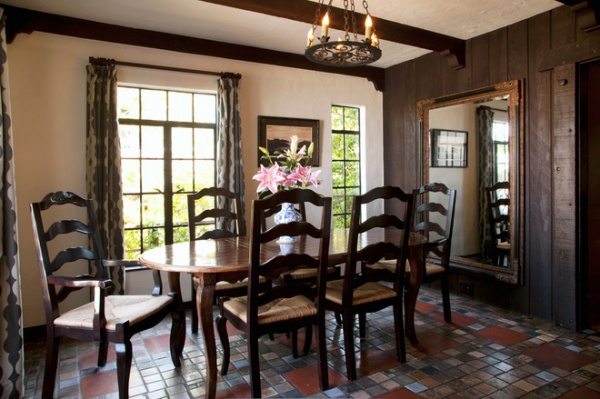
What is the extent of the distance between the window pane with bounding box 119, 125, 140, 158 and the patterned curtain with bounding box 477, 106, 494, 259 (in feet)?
10.6

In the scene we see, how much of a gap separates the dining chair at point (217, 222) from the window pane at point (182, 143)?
1.62 ft

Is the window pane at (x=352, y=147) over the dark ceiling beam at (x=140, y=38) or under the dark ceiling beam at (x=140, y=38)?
under

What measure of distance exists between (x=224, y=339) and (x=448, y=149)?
304 centimetres

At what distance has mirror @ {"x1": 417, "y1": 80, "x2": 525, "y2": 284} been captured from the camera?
3.61 metres

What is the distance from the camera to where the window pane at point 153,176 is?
3.85m

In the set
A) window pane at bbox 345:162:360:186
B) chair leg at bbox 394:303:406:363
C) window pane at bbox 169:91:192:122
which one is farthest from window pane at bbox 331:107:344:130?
chair leg at bbox 394:303:406:363

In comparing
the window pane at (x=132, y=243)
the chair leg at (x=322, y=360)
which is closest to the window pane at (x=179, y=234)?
the window pane at (x=132, y=243)

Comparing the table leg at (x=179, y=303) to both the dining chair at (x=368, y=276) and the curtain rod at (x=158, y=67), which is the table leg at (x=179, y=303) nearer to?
the dining chair at (x=368, y=276)

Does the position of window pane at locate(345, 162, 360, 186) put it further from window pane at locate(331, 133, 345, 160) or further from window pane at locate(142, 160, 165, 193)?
window pane at locate(142, 160, 165, 193)

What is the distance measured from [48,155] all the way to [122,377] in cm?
216

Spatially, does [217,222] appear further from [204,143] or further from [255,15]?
[255,15]

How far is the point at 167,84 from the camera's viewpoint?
150 inches

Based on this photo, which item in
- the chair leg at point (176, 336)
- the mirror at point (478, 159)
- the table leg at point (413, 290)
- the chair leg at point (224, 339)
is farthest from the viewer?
the mirror at point (478, 159)

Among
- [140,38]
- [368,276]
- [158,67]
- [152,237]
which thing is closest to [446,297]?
[368,276]
